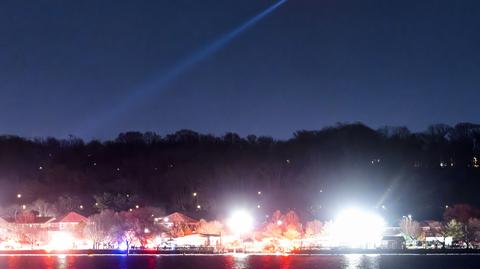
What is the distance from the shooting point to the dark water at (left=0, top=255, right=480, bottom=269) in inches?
1901

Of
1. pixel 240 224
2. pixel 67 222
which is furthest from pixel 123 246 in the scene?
pixel 240 224

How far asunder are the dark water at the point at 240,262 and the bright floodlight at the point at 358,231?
6868mm

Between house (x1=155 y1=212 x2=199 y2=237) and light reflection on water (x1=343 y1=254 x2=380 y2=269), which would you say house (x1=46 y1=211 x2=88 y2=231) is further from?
light reflection on water (x1=343 y1=254 x2=380 y2=269)

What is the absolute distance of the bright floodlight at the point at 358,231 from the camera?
65.4 meters

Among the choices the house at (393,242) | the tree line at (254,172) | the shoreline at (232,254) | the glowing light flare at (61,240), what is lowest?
the shoreline at (232,254)

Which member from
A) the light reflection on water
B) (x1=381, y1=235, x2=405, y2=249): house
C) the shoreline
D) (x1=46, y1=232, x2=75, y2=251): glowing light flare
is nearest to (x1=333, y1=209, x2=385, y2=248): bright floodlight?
(x1=381, y1=235, x2=405, y2=249): house

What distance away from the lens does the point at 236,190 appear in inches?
3445

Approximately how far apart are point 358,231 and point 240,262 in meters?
18.8

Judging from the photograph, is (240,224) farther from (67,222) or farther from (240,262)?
(240,262)

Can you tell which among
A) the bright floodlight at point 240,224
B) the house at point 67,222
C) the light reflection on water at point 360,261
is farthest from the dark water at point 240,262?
the house at point 67,222

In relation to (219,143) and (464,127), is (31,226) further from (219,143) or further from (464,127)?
(464,127)

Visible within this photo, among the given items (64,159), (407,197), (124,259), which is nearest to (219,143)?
(64,159)

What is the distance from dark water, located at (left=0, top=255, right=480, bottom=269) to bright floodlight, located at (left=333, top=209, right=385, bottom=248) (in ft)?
22.5

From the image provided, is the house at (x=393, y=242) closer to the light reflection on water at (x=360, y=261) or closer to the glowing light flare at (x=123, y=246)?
the light reflection on water at (x=360, y=261)
